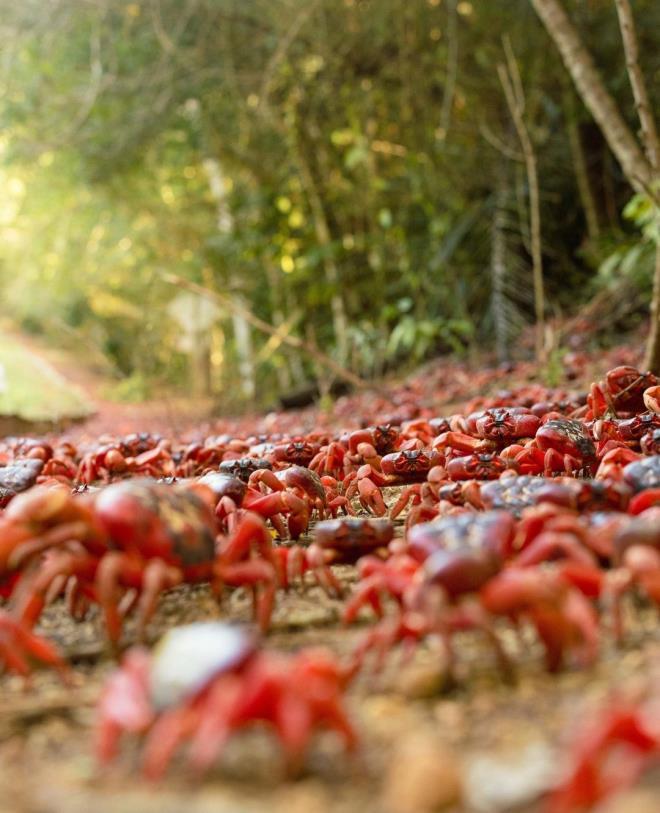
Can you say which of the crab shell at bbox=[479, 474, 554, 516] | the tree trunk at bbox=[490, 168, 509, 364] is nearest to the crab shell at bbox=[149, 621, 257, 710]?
the crab shell at bbox=[479, 474, 554, 516]

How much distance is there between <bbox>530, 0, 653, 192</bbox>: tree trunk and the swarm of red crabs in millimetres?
2823

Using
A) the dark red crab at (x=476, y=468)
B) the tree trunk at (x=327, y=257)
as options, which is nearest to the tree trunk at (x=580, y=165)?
the tree trunk at (x=327, y=257)

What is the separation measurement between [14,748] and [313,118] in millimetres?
12651

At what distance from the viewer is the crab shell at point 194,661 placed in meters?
1.41

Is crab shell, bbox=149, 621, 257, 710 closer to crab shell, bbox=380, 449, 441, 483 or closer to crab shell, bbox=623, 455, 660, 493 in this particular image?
crab shell, bbox=623, 455, 660, 493

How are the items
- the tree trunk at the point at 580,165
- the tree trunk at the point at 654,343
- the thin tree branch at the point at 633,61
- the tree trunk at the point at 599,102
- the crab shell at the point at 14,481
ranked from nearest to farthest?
1. the crab shell at the point at 14,481
2. the thin tree branch at the point at 633,61
3. the tree trunk at the point at 654,343
4. the tree trunk at the point at 599,102
5. the tree trunk at the point at 580,165

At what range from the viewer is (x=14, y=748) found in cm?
158

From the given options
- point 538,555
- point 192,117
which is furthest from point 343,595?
point 192,117

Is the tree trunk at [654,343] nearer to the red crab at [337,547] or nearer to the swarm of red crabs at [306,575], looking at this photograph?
Answer: the swarm of red crabs at [306,575]

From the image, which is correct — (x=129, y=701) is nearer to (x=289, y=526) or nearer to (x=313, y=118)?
(x=289, y=526)

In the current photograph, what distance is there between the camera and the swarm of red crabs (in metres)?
1.41

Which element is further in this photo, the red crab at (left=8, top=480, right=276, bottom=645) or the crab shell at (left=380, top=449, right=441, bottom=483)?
the crab shell at (left=380, top=449, right=441, bottom=483)

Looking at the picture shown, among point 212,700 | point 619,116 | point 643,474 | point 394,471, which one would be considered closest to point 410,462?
point 394,471

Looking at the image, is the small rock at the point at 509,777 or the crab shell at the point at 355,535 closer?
the small rock at the point at 509,777
